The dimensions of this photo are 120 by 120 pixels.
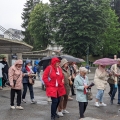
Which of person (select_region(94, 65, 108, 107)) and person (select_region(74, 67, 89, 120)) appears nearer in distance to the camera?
person (select_region(74, 67, 89, 120))

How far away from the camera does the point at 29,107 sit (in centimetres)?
937

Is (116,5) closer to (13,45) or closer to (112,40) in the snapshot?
(112,40)

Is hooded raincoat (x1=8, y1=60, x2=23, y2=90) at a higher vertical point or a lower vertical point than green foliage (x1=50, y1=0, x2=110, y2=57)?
lower

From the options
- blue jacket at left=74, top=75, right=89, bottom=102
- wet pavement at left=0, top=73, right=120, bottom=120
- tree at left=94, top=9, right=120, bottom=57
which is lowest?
wet pavement at left=0, top=73, right=120, bottom=120

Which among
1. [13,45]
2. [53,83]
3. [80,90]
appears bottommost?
[80,90]

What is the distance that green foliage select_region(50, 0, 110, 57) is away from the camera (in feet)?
123

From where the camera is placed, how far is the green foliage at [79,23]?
3734 cm

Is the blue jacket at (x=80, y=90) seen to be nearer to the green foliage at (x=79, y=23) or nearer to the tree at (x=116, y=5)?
the green foliage at (x=79, y=23)

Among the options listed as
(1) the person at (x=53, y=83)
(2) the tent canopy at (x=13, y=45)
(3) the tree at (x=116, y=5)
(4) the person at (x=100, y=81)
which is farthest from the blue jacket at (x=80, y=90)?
(3) the tree at (x=116, y=5)

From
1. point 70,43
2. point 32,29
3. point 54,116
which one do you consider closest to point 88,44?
point 70,43

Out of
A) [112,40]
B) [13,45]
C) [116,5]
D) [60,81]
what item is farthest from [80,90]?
[116,5]

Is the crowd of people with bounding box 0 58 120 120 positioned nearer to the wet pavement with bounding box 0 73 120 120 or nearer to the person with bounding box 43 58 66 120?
the person with bounding box 43 58 66 120

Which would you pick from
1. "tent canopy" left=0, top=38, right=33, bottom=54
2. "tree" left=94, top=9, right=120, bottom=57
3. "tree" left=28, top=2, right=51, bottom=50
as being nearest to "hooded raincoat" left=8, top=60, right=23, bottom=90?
"tent canopy" left=0, top=38, right=33, bottom=54

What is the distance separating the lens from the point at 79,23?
3750cm
